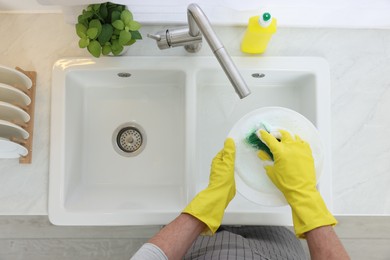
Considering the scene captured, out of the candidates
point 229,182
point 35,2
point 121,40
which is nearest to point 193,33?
point 121,40

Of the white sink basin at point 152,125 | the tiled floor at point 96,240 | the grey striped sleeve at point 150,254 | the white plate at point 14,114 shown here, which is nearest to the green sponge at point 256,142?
the white sink basin at point 152,125

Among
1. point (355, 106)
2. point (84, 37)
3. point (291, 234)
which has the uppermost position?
point (84, 37)

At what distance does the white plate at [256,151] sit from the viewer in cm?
94

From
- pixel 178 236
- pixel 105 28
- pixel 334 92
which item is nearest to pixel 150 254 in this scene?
pixel 178 236

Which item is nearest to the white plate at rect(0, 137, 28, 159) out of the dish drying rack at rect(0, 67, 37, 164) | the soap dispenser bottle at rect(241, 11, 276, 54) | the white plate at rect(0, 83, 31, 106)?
the dish drying rack at rect(0, 67, 37, 164)

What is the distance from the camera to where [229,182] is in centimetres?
95

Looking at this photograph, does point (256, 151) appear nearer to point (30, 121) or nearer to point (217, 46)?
point (217, 46)

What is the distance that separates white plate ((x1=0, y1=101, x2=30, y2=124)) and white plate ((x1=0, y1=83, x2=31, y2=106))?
0.04 meters

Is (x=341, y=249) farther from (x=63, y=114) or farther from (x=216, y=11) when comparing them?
(x=63, y=114)

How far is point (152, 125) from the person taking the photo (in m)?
1.17

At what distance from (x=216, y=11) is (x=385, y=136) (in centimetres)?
64

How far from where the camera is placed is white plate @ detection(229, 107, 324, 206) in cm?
94

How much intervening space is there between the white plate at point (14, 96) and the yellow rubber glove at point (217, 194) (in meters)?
0.55

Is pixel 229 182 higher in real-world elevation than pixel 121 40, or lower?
lower
